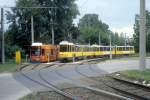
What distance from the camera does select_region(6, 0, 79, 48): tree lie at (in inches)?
3438

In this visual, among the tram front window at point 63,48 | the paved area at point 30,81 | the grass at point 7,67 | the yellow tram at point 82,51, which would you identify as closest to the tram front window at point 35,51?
the yellow tram at point 82,51

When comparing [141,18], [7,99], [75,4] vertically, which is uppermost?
[75,4]

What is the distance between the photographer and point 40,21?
88625mm

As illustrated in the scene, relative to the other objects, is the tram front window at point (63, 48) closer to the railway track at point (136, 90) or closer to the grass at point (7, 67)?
the grass at point (7, 67)

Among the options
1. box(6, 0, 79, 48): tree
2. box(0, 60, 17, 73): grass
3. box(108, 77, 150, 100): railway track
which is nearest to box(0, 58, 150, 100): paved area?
box(108, 77, 150, 100): railway track

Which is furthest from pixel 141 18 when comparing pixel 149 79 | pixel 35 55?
pixel 35 55

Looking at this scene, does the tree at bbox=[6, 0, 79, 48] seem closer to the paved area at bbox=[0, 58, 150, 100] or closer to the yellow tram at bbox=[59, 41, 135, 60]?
the yellow tram at bbox=[59, 41, 135, 60]

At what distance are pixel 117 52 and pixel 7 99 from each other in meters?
79.7

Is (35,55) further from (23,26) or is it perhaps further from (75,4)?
(75,4)

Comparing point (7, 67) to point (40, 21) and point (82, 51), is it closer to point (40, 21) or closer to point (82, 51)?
point (82, 51)

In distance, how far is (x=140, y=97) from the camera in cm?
1870

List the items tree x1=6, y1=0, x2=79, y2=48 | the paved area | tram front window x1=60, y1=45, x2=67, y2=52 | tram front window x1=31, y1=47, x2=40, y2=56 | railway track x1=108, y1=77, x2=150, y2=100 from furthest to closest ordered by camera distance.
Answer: tree x1=6, y1=0, x2=79, y2=48 < tram front window x1=60, y1=45, x2=67, y2=52 < tram front window x1=31, y1=47, x2=40, y2=56 < the paved area < railway track x1=108, y1=77, x2=150, y2=100

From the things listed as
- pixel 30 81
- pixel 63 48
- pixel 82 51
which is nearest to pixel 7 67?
pixel 30 81

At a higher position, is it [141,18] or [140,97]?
[141,18]
